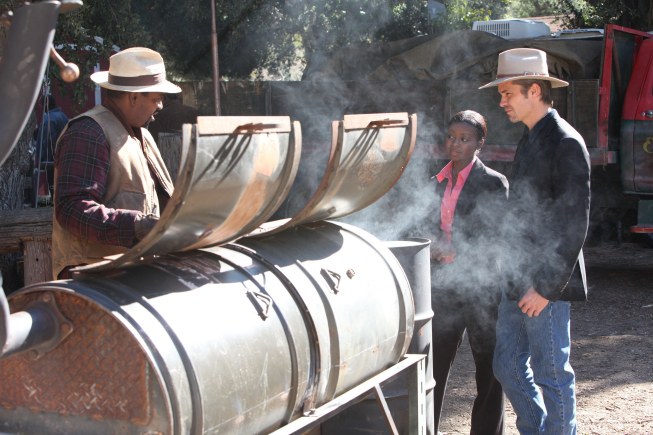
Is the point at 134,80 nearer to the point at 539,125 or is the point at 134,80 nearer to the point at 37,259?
the point at 539,125

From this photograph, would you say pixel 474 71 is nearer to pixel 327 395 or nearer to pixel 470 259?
pixel 470 259

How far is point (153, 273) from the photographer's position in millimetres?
1749

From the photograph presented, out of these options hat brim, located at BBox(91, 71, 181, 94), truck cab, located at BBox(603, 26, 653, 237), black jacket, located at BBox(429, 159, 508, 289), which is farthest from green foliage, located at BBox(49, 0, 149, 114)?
truck cab, located at BBox(603, 26, 653, 237)

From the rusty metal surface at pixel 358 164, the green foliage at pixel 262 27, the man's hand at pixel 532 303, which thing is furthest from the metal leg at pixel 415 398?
the green foliage at pixel 262 27

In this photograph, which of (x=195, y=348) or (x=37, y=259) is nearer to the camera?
(x=195, y=348)

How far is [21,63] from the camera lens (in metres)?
1.27

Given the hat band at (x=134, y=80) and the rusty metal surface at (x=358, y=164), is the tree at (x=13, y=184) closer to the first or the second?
the hat band at (x=134, y=80)

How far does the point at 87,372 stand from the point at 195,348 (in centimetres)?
27

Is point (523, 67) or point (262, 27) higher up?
point (262, 27)

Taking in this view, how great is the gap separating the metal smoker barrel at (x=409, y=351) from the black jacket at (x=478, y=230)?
32 cm

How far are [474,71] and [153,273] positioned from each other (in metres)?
5.36

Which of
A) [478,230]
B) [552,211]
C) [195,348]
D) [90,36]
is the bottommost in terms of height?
[195,348]

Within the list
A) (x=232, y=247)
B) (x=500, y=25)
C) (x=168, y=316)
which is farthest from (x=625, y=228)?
(x=168, y=316)

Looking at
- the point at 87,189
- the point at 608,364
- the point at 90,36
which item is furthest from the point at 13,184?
the point at 608,364
